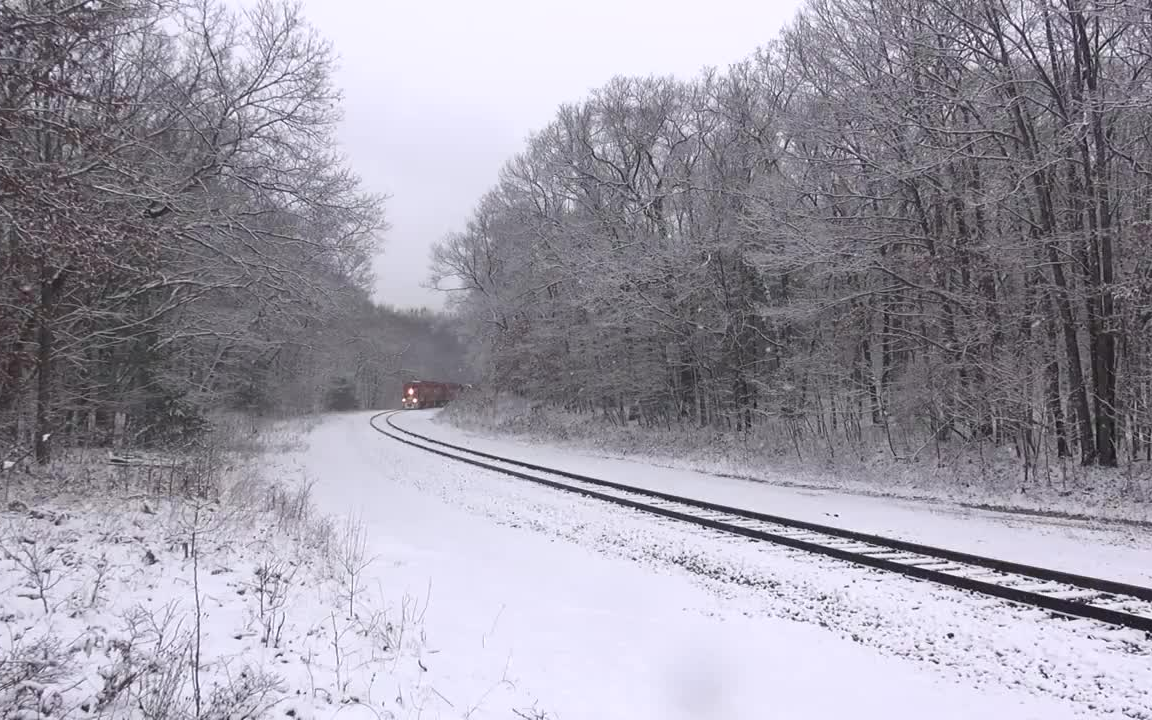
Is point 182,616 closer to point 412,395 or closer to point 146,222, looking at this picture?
point 146,222

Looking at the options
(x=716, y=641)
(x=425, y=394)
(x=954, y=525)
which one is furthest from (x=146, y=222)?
(x=425, y=394)

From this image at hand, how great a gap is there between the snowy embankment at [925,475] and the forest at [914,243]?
628 millimetres

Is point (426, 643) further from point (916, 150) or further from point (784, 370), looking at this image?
point (784, 370)

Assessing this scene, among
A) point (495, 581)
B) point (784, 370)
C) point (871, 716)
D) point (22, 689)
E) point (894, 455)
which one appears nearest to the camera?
point (22, 689)

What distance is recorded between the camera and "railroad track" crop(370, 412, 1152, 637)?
20.4 ft

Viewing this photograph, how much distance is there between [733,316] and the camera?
2303 centimetres

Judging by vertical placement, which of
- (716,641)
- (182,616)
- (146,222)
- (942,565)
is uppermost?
(146,222)

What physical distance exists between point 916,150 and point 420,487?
47.0 feet

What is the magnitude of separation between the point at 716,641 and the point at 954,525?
258 inches

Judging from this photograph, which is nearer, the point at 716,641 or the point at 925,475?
the point at 716,641

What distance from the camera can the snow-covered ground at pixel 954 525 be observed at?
324 inches

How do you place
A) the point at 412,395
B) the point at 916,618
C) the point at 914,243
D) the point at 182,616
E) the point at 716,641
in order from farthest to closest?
the point at 412,395, the point at 914,243, the point at 916,618, the point at 716,641, the point at 182,616

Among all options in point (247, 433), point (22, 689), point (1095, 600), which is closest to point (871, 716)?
point (1095, 600)

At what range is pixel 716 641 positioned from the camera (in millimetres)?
6062
